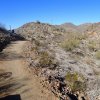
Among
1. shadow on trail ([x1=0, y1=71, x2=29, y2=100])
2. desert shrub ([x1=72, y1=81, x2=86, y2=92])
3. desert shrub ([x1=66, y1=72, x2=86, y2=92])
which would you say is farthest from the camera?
desert shrub ([x1=66, y1=72, x2=86, y2=92])

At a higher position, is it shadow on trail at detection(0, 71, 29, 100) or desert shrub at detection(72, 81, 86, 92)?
shadow on trail at detection(0, 71, 29, 100)

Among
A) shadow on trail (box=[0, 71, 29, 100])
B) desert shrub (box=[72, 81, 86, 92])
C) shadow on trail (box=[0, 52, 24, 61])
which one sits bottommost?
desert shrub (box=[72, 81, 86, 92])

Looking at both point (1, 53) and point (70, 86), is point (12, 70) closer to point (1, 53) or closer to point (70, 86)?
point (70, 86)

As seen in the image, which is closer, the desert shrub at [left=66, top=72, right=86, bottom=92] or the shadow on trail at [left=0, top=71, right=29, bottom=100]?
the shadow on trail at [left=0, top=71, right=29, bottom=100]

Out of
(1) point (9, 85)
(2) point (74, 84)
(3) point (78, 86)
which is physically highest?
(1) point (9, 85)

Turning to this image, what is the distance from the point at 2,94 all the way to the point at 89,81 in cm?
800

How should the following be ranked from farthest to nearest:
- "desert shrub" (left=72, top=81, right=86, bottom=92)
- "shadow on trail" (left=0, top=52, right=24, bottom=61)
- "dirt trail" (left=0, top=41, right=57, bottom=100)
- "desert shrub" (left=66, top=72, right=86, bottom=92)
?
"shadow on trail" (left=0, top=52, right=24, bottom=61)
"desert shrub" (left=66, top=72, right=86, bottom=92)
"desert shrub" (left=72, top=81, right=86, bottom=92)
"dirt trail" (left=0, top=41, right=57, bottom=100)

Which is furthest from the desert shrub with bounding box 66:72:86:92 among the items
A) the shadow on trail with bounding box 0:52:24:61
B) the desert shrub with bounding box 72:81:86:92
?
the shadow on trail with bounding box 0:52:24:61

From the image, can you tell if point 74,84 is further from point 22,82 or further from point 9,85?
point 9,85

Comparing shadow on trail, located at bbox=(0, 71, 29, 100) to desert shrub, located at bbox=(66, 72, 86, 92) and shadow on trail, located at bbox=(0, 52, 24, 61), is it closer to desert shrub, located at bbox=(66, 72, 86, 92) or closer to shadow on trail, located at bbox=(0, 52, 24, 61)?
desert shrub, located at bbox=(66, 72, 86, 92)

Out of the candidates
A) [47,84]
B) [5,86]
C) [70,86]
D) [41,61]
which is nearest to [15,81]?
[5,86]

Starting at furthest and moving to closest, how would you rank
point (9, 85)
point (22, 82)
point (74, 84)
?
point (74, 84) < point (22, 82) < point (9, 85)

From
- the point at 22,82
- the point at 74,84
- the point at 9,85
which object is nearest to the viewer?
the point at 9,85

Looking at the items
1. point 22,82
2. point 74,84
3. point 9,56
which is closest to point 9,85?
point 22,82
